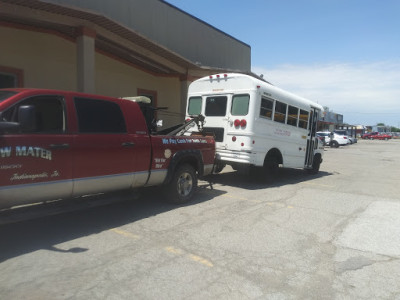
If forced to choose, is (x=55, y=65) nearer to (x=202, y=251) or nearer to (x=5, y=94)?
(x=5, y=94)

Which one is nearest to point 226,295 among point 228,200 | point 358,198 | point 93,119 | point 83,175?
point 83,175

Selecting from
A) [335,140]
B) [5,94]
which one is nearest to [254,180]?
[5,94]

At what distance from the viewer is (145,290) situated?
129 inches

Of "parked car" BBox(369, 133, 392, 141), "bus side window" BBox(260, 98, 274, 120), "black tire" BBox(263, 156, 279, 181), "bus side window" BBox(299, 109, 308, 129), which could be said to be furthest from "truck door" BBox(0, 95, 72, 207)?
"parked car" BBox(369, 133, 392, 141)

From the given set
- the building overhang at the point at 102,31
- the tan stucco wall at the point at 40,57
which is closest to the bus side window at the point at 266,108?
the building overhang at the point at 102,31

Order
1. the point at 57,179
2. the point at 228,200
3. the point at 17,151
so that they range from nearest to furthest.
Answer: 1. the point at 17,151
2. the point at 57,179
3. the point at 228,200

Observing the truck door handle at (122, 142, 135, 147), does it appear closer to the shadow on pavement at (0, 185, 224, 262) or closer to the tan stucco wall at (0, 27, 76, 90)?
the shadow on pavement at (0, 185, 224, 262)

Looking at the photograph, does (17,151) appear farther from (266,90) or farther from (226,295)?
(266,90)

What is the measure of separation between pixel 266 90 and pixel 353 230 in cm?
442

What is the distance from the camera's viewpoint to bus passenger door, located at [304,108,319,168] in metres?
11.1

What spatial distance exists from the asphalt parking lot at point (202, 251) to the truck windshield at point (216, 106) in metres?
3.00

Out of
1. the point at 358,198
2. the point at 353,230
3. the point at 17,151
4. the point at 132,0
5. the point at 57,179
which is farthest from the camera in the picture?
the point at 132,0

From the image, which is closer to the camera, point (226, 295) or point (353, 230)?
point (226, 295)

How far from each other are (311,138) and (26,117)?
9542 millimetres
